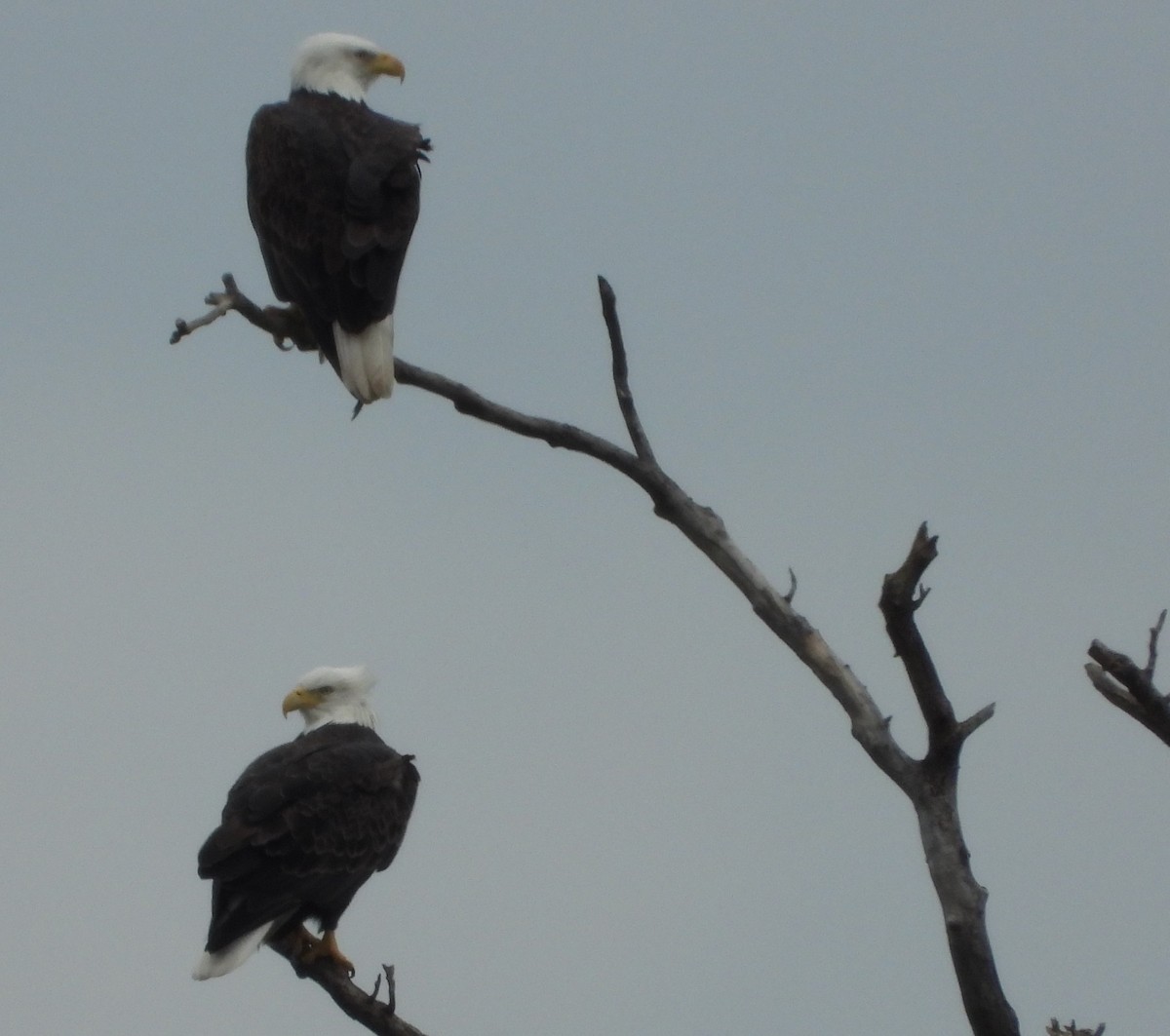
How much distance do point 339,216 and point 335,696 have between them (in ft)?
9.26

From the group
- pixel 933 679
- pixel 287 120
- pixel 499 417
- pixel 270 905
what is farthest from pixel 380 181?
pixel 933 679

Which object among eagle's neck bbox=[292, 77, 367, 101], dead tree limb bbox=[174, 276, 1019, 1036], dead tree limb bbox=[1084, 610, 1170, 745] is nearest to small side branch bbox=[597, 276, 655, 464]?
dead tree limb bbox=[174, 276, 1019, 1036]

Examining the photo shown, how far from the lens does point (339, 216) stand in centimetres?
830

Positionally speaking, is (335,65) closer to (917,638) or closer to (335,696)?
(335,696)

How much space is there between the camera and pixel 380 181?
329 inches

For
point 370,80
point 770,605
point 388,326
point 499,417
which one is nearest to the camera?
point 770,605

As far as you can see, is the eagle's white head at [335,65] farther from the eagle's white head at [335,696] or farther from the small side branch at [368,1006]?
the small side branch at [368,1006]

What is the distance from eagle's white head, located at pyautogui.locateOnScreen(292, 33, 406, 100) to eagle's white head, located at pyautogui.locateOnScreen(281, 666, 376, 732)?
2.74 metres

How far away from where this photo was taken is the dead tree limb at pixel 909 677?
5.40 m

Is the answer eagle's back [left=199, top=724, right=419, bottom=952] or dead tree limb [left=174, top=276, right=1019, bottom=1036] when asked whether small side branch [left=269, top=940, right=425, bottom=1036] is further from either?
dead tree limb [left=174, top=276, right=1019, bottom=1036]

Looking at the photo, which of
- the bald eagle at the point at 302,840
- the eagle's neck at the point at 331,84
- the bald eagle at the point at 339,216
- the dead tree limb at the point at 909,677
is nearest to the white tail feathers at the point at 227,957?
the bald eagle at the point at 302,840

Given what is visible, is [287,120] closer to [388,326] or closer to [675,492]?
[388,326]

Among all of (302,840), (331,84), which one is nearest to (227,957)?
(302,840)

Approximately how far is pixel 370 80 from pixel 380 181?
1663mm
